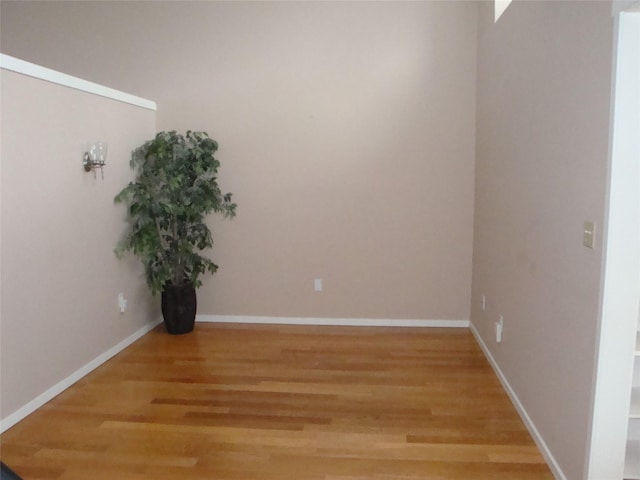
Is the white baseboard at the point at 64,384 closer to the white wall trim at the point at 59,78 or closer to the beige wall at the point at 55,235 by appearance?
the beige wall at the point at 55,235

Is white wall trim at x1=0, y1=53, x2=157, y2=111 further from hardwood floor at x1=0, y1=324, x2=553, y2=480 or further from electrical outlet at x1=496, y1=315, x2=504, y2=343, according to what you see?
electrical outlet at x1=496, y1=315, x2=504, y2=343

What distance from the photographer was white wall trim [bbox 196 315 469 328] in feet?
13.1

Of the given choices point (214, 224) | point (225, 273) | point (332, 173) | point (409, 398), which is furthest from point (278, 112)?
point (409, 398)

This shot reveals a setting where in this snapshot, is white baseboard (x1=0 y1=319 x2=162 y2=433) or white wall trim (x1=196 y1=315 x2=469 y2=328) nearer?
white baseboard (x1=0 y1=319 x2=162 y2=433)

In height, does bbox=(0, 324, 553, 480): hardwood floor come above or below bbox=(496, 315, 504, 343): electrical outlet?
below

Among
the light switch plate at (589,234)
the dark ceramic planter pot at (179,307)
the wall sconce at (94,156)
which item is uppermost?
the wall sconce at (94,156)

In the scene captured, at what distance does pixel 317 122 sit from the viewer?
152 inches

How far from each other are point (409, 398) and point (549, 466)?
83 centimetres

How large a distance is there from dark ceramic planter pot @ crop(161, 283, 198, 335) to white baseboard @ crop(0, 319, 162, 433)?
281 mm

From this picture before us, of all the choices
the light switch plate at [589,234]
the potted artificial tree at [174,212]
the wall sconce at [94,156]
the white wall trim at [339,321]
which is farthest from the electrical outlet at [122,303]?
the light switch plate at [589,234]

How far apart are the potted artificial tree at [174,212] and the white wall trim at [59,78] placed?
1.19 feet

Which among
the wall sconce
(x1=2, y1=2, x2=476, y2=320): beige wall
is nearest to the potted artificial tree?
(x1=2, y1=2, x2=476, y2=320): beige wall

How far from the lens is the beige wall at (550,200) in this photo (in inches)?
68.7

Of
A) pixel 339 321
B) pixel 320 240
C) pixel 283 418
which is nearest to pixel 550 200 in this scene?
pixel 283 418
